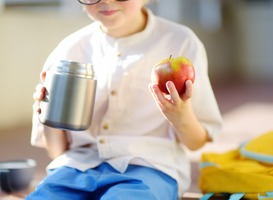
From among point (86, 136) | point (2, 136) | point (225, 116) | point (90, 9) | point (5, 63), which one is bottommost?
point (225, 116)

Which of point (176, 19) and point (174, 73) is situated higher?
point (174, 73)

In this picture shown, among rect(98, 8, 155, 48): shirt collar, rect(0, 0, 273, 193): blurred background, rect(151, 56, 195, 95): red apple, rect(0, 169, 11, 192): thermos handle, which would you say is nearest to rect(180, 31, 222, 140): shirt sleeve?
rect(98, 8, 155, 48): shirt collar

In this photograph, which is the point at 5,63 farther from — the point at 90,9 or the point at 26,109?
the point at 90,9

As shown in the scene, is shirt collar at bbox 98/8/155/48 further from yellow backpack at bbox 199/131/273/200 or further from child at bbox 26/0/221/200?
yellow backpack at bbox 199/131/273/200

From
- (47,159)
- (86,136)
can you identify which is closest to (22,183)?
(86,136)

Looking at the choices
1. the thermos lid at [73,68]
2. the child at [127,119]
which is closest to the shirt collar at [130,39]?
the child at [127,119]

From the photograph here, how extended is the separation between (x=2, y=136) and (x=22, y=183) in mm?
1210

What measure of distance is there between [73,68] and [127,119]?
25 cm

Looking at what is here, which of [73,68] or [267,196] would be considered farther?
[267,196]

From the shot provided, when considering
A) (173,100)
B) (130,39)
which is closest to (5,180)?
(130,39)

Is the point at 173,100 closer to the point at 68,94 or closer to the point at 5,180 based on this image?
the point at 68,94

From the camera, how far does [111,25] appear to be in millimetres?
1444

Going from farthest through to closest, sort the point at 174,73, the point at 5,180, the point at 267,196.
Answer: the point at 5,180, the point at 267,196, the point at 174,73

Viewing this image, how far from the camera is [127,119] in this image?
4.92 ft
